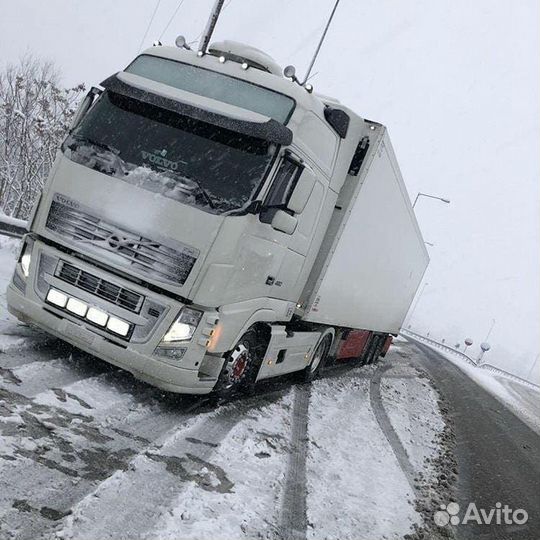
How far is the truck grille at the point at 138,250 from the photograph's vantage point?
18.8ft

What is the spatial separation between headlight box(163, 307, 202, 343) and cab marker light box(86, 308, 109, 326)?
0.66m

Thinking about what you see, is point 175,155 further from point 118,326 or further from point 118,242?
point 118,326

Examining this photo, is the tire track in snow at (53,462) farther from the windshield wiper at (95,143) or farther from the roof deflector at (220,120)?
the roof deflector at (220,120)

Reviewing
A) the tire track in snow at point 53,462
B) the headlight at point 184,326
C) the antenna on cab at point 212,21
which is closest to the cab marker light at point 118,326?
the headlight at point 184,326

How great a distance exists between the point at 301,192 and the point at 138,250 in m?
1.77

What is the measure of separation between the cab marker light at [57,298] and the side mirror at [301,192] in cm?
250

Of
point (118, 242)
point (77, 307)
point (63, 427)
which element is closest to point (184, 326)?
point (118, 242)

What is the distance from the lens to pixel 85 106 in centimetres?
655

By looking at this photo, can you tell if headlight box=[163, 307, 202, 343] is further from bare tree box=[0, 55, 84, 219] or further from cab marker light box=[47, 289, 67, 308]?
bare tree box=[0, 55, 84, 219]

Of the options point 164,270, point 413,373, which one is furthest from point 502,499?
point 413,373

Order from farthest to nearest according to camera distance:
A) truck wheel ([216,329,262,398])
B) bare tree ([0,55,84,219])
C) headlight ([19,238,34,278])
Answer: bare tree ([0,55,84,219])
truck wheel ([216,329,262,398])
headlight ([19,238,34,278])

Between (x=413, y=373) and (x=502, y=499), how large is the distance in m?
11.1

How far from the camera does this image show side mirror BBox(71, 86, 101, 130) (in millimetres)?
6516

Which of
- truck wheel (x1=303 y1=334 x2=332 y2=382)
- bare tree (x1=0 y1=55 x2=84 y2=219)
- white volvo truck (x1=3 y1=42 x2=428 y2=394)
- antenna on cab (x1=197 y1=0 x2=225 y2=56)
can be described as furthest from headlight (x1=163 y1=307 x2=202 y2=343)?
bare tree (x1=0 y1=55 x2=84 y2=219)
